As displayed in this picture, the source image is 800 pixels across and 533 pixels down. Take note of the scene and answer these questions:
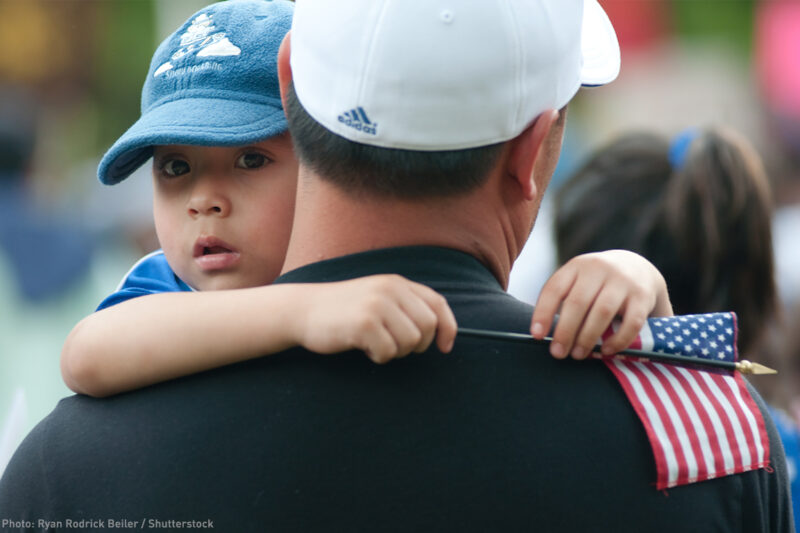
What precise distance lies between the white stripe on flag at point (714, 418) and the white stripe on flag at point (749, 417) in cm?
6

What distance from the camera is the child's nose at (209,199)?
2.41m

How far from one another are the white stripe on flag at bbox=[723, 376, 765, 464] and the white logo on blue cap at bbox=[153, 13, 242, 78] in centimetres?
Answer: 130

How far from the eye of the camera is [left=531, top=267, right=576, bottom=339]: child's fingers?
1670 millimetres

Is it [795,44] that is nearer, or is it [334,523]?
[334,523]

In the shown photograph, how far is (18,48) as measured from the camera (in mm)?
15531

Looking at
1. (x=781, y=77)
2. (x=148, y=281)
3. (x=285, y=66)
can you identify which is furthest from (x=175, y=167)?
(x=781, y=77)

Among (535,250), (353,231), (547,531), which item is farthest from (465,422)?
(535,250)

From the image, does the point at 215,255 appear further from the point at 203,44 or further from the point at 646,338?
the point at 646,338

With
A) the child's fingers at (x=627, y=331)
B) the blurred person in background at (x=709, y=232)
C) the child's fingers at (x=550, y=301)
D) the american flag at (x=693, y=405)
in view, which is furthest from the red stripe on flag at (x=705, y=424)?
the blurred person in background at (x=709, y=232)

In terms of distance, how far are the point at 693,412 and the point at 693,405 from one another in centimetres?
2

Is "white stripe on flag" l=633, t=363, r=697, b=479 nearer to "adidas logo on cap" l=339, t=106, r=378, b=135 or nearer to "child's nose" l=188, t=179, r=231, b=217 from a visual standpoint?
"adidas logo on cap" l=339, t=106, r=378, b=135

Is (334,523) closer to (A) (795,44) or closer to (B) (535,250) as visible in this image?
(B) (535,250)

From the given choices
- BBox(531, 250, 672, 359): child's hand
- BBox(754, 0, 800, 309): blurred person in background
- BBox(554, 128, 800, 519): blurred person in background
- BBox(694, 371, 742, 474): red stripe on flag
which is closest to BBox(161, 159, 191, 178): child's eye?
BBox(531, 250, 672, 359): child's hand

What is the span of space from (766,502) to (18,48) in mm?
15550
